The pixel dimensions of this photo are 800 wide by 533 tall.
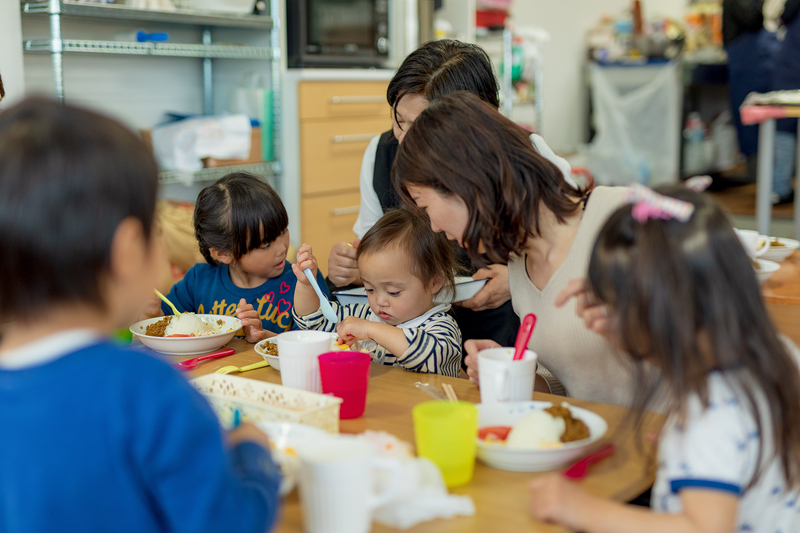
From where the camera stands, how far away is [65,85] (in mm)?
2953

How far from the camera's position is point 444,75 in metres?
1.62

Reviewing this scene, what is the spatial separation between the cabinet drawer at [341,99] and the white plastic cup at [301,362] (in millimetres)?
2340

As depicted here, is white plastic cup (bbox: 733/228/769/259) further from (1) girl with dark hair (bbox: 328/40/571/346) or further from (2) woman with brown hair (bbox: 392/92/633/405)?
(2) woman with brown hair (bbox: 392/92/633/405)

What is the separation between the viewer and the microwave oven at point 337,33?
328 centimetres

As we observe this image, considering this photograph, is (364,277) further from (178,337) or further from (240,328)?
(178,337)

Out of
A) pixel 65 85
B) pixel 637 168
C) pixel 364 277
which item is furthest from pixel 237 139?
pixel 637 168

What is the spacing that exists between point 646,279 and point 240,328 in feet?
2.97

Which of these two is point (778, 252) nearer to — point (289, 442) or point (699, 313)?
point (699, 313)

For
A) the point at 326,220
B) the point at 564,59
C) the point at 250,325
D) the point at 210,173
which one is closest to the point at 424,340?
the point at 250,325

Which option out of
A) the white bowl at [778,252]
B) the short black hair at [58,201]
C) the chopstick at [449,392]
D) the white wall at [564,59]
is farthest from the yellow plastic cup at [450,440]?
the white wall at [564,59]

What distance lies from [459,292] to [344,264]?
12.1 inches

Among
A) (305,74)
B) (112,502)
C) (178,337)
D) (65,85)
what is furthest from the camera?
(305,74)

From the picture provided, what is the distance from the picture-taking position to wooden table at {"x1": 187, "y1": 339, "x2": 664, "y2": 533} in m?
0.76

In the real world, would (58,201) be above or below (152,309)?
above
